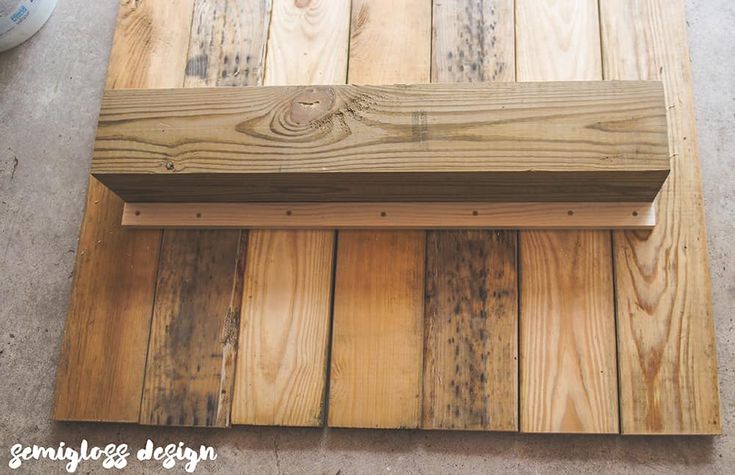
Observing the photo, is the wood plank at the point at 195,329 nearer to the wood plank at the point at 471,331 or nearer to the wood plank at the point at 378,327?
the wood plank at the point at 378,327

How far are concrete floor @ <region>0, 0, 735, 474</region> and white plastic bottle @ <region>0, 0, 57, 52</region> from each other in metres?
0.02

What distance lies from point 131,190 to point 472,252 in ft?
2.24

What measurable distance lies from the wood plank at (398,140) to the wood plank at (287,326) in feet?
0.45

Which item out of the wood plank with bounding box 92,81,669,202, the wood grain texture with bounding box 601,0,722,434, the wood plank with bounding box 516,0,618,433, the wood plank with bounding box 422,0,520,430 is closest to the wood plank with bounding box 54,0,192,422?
the wood plank with bounding box 92,81,669,202

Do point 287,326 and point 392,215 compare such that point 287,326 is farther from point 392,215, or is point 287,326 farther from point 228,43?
point 228,43

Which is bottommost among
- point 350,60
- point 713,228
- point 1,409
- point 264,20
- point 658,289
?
point 1,409

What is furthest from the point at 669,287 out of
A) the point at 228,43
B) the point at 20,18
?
the point at 20,18

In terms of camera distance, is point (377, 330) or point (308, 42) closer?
point (377, 330)

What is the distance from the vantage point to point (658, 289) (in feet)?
3.99

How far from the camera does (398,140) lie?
1.13 metres

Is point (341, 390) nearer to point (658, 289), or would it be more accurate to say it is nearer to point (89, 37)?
point (658, 289)

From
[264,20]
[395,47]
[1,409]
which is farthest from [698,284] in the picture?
[1,409]

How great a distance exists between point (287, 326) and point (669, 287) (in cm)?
74

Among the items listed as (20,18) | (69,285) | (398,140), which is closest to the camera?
(398,140)
